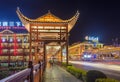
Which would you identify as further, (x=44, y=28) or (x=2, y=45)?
(x=2, y=45)

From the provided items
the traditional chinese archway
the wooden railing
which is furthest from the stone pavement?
the traditional chinese archway

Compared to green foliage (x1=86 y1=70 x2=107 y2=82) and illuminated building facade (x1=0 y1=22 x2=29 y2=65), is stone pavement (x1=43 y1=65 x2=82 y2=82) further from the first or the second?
illuminated building facade (x1=0 y1=22 x2=29 y2=65)

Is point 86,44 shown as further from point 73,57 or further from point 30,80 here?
point 30,80

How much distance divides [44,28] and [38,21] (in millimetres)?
2454

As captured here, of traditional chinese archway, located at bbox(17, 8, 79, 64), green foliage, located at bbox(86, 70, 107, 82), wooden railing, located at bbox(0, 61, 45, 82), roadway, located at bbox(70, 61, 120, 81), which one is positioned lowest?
roadway, located at bbox(70, 61, 120, 81)

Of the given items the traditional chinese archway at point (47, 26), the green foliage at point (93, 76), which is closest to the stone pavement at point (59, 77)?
the green foliage at point (93, 76)

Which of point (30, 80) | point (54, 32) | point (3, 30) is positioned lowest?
point (30, 80)

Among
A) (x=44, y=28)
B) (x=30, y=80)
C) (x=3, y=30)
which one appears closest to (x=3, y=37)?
(x=3, y=30)

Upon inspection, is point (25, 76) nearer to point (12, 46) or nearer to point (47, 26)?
point (47, 26)

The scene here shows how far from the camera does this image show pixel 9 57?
113 meters

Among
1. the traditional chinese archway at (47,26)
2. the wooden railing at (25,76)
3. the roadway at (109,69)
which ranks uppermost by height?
the traditional chinese archway at (47,26)

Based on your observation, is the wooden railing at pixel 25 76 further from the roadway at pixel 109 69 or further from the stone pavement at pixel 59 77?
the roadway at pixel 109 69

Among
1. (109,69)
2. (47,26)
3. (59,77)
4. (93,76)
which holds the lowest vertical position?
(109,69)

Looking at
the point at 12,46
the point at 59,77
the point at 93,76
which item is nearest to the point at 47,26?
the point at 59,77
